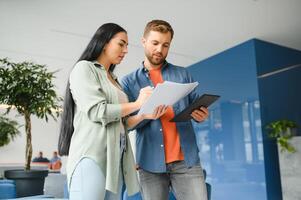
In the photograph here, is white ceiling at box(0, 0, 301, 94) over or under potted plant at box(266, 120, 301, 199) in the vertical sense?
over

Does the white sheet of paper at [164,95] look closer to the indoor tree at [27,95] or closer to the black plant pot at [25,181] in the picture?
the indoor tree at [27,95]

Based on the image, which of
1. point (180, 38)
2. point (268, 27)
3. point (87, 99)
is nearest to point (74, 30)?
point (180, 38)

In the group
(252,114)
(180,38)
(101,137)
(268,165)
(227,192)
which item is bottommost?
(227,192)

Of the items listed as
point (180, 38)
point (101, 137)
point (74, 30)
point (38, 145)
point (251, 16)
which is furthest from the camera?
point (38, 145)

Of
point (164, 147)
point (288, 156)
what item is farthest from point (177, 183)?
point (288, 156)

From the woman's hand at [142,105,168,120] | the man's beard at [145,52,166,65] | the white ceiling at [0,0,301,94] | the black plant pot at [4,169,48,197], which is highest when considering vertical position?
the white ceiling at [0,0,301,94]

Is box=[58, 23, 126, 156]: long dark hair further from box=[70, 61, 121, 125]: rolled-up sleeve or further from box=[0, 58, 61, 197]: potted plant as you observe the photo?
box=[0, 58, 61, 197]: potted plant

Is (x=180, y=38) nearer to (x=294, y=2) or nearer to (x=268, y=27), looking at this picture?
(x=268, y=27)

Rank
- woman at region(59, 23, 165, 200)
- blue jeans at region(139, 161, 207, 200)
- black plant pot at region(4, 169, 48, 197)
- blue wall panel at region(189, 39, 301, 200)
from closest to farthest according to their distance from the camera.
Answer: woman at region(59, 23, 165, 200), blue jeans at region(139, 161, 207, 200), black plant pot at region(4, 169, 48, 197), blue wall panel at region(189, 39, 301, 200)

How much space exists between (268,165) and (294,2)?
2250mm

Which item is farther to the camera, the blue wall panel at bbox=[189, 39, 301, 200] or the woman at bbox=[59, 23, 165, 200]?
the blue wall panel at bbox=[189, 39, 301, 200]

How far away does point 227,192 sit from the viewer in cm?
506

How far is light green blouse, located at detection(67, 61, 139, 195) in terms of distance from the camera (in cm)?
106

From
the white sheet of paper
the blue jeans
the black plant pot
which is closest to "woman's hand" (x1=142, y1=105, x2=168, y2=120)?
the white sheet of paper
